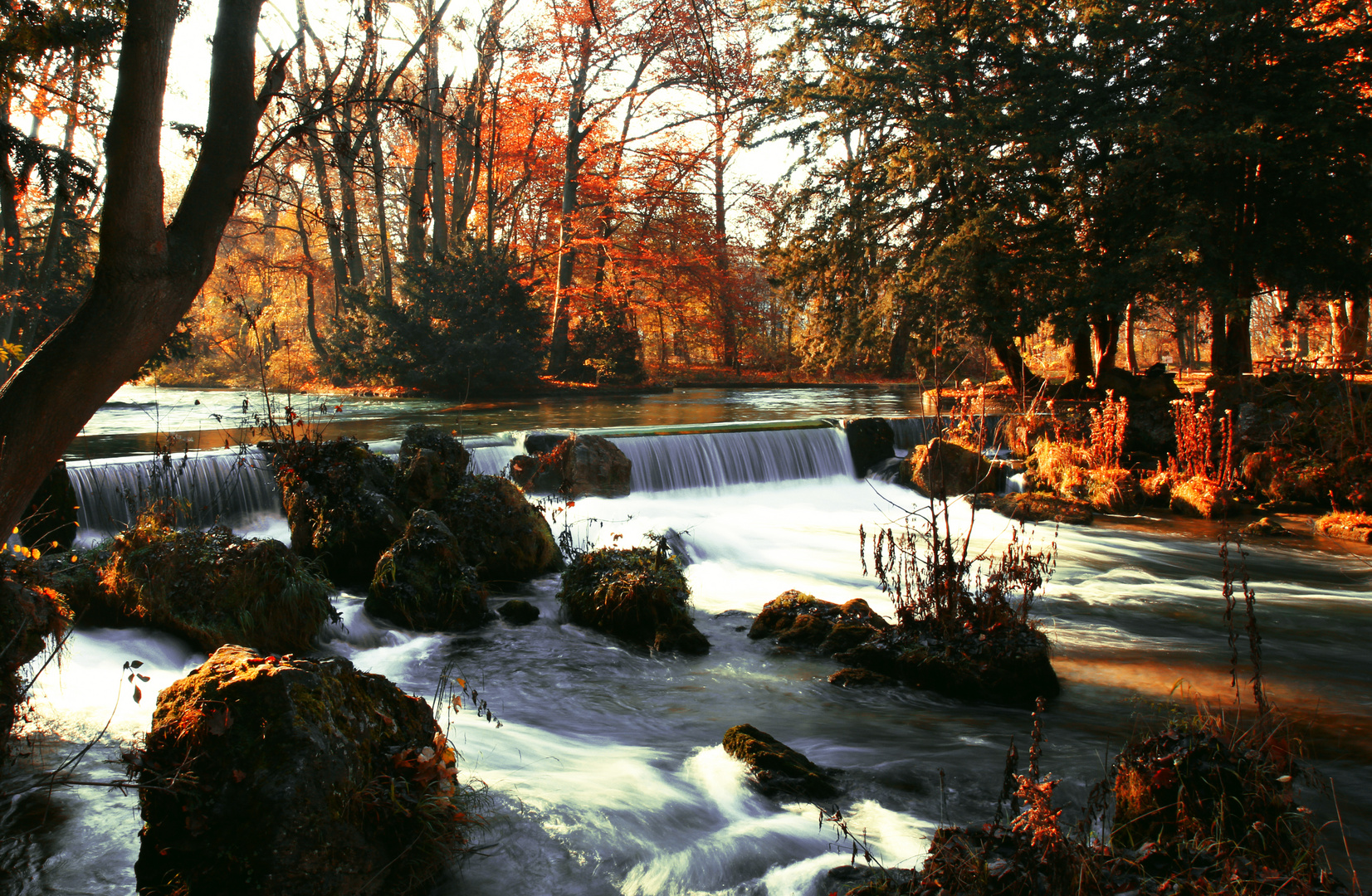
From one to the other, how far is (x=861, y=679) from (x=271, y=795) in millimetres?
4131

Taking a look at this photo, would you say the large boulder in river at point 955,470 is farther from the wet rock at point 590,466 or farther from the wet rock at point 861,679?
the wet rock at point 861,679

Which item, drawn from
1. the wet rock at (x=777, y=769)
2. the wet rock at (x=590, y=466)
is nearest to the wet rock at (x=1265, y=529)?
the wet rock at (x=590, y=466)

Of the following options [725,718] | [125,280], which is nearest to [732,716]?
[725,718]

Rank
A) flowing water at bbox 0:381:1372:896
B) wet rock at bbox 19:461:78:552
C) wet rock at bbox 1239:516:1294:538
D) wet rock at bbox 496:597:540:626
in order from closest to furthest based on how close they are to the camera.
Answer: flowing water at bbox 0:381:1372:896
wet rock at bbox 496:597:540:626
wet rock at bbox 19:461:78:552
wet rock at bbox 1239:516:1294:538

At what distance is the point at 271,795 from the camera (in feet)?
9.79

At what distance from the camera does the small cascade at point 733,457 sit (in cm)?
1371

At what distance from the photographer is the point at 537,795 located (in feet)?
14.3

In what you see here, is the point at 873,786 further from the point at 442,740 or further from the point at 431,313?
the point at 431,313

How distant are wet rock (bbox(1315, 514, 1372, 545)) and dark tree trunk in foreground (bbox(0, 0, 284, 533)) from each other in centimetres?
1233

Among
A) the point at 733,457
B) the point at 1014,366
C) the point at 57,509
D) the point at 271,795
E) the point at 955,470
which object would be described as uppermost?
the point at 1014,366

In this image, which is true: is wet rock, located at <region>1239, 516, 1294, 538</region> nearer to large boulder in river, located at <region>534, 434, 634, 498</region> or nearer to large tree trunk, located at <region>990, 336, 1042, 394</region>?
large tree trunk, located at <region>990, 336, 1042, 394</region>

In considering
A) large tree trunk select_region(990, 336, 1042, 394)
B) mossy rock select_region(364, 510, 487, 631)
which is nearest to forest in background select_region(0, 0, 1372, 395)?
large tree trunk select_region(990, 336, 1042, 394)

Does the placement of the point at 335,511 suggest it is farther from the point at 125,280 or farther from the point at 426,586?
the point at 125,280

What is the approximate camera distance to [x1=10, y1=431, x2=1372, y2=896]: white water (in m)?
3.83
